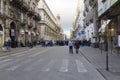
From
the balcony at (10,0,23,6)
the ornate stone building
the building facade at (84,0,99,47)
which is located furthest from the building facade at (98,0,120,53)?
the balcony at (10,0,23,6)

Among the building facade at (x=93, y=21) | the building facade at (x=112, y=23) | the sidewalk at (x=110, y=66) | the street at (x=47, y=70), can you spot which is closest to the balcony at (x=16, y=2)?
the building facade at (x=93, y=21)

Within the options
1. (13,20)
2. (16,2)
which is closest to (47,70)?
(13,20)

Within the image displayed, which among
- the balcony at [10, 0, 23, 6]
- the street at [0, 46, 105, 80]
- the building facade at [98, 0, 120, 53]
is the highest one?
the balcony at [10, 0, 23, 6]

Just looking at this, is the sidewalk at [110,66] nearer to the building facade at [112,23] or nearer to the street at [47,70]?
the street at [47,70]

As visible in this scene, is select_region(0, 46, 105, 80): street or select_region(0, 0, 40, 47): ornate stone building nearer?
select_region(0, 46, 105, 80): street

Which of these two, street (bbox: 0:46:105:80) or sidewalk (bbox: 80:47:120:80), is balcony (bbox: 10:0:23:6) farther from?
street (bbox: 0:46:105:80)

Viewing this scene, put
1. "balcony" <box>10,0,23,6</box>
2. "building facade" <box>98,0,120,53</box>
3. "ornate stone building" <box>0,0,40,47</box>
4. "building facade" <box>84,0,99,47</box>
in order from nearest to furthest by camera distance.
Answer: "building facade" <box>98,0,120,53</box> < "ornate stone building" <box>0,0,40,47</box> < "building facade" <box>84,0,99,47</box> < "balcony" <box>10,0,23,6</box>

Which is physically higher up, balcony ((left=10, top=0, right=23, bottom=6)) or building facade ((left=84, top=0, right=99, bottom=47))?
balcony ((left=10, top=0, right=23, bottom=6))

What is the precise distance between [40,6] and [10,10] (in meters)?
54.9

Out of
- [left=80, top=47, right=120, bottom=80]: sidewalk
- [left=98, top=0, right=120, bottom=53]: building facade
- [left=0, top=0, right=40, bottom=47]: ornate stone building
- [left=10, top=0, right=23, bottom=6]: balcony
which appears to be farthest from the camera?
[left=10, top=0, right=23, bottom=6]: balcony

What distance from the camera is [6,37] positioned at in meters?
50.2

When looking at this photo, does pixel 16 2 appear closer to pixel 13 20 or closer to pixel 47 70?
pixel 13 20

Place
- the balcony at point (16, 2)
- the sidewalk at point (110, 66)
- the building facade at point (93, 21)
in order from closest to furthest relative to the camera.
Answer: the sidewalk at point (110, 66), the building facade at point (93, 21), the balcony at point (16, 2)

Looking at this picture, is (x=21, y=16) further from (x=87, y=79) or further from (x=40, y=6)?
(x=87, y=79)
